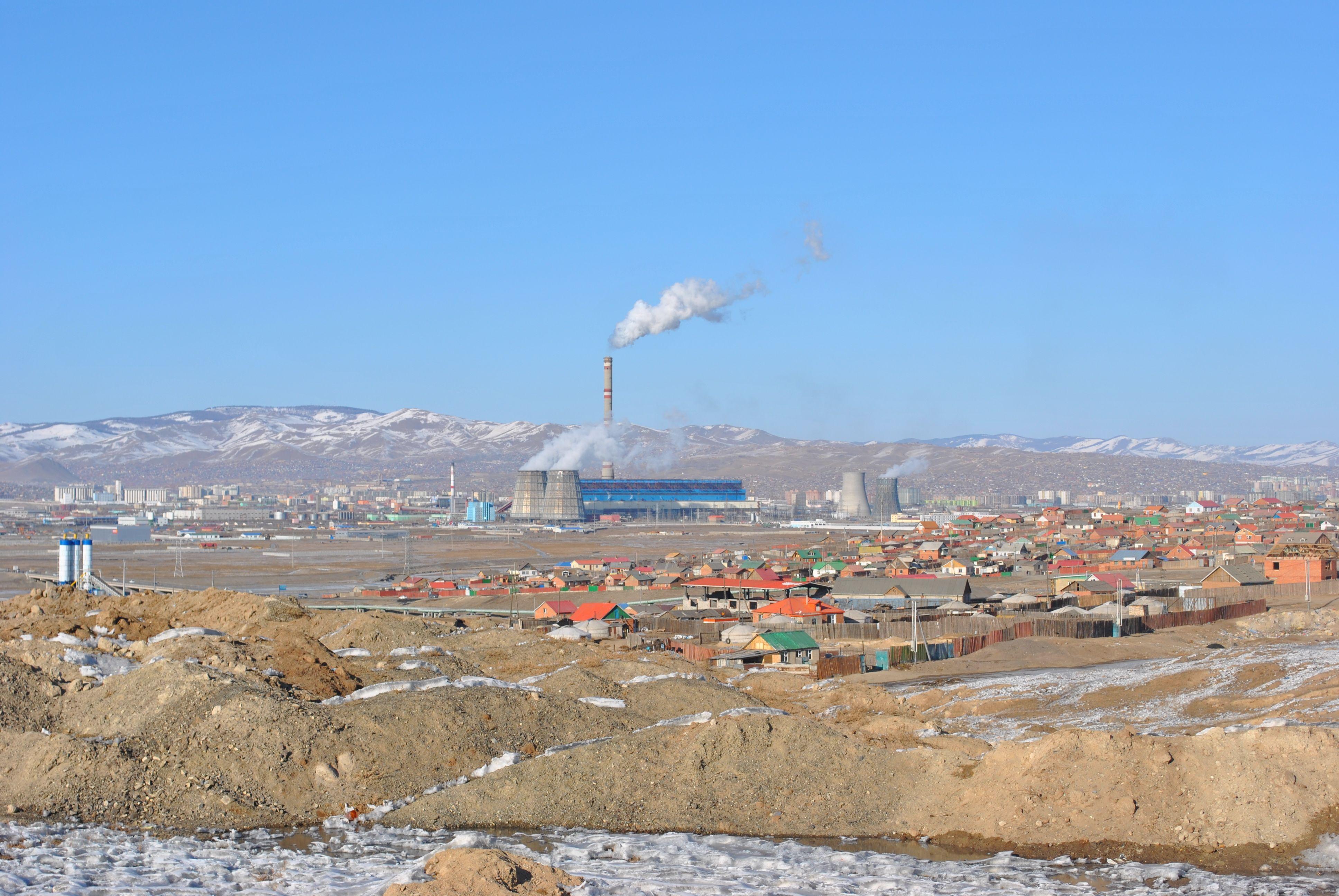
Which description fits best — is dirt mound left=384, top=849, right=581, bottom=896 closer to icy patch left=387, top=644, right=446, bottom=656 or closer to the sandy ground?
the sandy ground

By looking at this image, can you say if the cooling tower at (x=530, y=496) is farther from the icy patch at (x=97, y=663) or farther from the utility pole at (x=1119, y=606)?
the icy patch at (x=97, y=663)

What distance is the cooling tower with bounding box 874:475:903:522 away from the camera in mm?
147125

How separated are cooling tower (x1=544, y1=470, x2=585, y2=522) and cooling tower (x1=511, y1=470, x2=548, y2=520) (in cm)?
98

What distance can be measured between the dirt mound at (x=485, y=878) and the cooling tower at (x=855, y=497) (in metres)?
141

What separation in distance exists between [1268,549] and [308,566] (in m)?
52.6

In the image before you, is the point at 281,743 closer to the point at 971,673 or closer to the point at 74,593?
the point at 74,593

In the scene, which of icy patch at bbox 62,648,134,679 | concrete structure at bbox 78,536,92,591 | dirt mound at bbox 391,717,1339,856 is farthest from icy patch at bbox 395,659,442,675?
concrete structure at bbox 78,536,92,591

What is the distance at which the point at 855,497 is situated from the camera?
15450cm

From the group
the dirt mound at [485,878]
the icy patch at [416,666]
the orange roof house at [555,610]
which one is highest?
the icy patch at [416,666]

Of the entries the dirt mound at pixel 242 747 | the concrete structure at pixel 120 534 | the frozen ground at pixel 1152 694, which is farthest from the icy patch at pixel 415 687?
the concrete structure at pixel 120 534

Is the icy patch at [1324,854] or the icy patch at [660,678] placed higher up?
the icy patch at [660,678]

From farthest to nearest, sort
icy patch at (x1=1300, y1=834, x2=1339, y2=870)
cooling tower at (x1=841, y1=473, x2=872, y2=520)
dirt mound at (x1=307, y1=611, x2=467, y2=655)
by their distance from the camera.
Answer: cooling tower at (x1=841, y1=473, x2=872, y2=520) < dirt mound at (x1=307, y1=611, x2=467, y2=655) < icy patch at (x1=1300, y1=834, x2=1339, y2=870)

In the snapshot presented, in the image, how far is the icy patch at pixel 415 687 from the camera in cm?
1805

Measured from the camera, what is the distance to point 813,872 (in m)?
12.6
